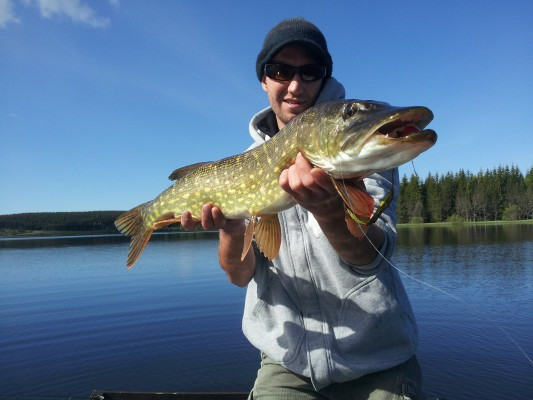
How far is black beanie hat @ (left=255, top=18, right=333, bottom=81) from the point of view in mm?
3336

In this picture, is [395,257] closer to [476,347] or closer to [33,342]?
[476,347]

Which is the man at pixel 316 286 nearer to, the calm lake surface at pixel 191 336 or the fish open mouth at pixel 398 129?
the fish open mouth at pixel 398 129

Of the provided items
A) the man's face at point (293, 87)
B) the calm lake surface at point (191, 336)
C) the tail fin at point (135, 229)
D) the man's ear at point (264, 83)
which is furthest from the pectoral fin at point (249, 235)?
the calm lake surface at point (191, 336)

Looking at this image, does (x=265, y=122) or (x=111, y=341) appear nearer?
→ (x=265, y=122)

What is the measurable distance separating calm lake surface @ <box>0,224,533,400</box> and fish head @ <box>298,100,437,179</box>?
16.1 feet

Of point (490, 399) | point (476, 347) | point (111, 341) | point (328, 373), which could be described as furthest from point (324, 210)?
point (111, 341)

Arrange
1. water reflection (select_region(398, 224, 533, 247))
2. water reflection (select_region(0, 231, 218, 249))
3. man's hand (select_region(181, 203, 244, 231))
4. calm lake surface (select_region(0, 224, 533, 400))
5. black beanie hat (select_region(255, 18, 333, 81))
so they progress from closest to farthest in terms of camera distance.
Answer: man's hand (select_region(181, 203, 244, 231)) < black beanie hat (select_region(255, 18, 333, 81)) < calm lake surface (select_region(0, 224, 533, 400)) < water reflection (select_region(398, 224, 533, 247)) < water reflection (select_region(0, 231, 218, 249))

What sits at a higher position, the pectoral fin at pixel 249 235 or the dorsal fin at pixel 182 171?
the dorsal fin at pixel 182 171

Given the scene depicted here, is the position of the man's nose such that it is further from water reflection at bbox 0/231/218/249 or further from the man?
water reflection at bbox 0/231/218/249

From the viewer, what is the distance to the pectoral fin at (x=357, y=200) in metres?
2.14

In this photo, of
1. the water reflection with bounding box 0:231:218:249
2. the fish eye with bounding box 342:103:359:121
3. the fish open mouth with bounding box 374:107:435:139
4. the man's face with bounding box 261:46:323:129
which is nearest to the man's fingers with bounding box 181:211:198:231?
the man's face with bounding box 261:46:323:129

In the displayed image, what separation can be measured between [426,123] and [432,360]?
7.77 metres

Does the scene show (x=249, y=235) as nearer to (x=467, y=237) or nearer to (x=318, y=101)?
(x=318, y=101)

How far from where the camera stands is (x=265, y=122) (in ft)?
13.2
